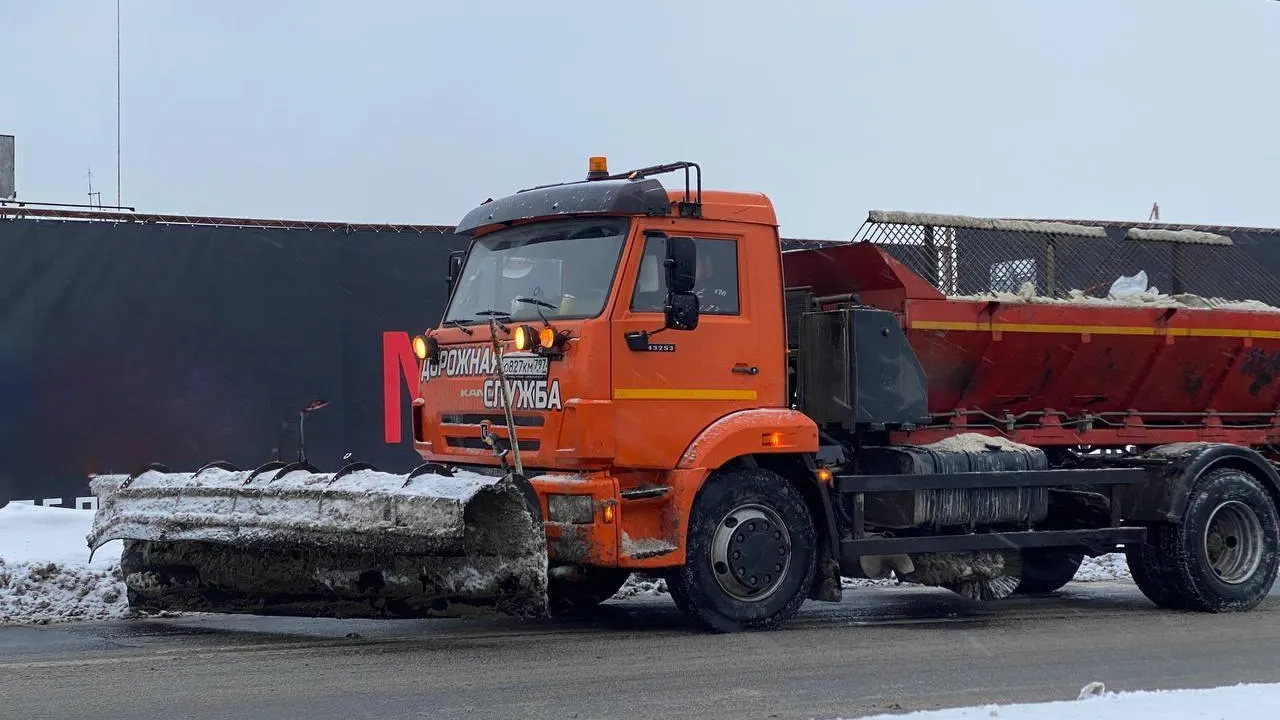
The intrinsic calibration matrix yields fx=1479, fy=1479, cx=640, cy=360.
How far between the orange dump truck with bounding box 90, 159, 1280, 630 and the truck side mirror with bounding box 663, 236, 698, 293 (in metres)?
0.02

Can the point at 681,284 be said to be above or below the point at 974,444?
above

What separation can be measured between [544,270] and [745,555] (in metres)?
2.17

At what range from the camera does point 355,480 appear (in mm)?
8570

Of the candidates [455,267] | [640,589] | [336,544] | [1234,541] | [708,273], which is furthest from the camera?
[640,589]

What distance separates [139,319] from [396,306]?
2441 millimetres

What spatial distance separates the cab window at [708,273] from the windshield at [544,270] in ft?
0.70

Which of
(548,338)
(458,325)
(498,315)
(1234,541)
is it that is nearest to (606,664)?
(548,338)

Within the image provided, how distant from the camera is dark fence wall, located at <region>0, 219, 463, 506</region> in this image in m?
13.3

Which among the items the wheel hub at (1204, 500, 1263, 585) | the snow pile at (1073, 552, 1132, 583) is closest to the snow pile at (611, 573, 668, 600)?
the wheel hub at (1204, 500, 1263, 585)

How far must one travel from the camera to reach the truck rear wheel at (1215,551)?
431 inches

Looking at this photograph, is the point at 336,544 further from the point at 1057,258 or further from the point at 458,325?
the point at 1057,258

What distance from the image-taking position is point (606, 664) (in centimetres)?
796

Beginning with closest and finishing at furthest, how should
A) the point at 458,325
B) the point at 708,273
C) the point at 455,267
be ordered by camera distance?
the point at 708,273
the point at 458,325
the point at 455,267

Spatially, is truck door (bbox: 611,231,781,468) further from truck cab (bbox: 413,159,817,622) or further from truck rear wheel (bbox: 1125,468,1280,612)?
truck rear wheel (bbox: 1125,468,1280,612)
